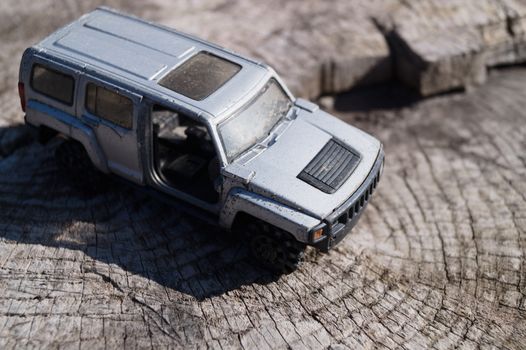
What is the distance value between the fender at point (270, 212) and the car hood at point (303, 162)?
0.19 ft

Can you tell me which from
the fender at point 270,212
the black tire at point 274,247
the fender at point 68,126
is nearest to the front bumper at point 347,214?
the fender at point 270,212

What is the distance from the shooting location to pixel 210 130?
20.4ft

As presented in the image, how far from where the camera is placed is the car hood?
6.02 m

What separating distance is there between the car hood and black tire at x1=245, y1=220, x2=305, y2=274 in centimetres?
41

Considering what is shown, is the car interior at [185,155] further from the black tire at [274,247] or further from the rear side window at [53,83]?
the rear side window at [53,83]

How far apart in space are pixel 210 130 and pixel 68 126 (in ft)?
5.43

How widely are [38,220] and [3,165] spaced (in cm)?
109

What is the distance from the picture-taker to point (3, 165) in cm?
749

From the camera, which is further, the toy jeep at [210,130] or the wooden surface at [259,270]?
the toy jeep at [210,130]

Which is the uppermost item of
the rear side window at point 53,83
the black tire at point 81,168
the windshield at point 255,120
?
the rear side window at point 53,83

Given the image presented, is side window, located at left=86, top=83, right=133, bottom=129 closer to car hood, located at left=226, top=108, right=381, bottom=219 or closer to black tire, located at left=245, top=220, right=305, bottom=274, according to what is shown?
car hood, located at left=226, top=108, right=381, bottom=219

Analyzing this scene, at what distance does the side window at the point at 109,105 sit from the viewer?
21.5 ft

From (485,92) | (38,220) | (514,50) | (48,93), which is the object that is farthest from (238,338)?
(514,50)

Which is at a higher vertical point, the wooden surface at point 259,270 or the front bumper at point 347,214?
the front bumper at point 347,214
